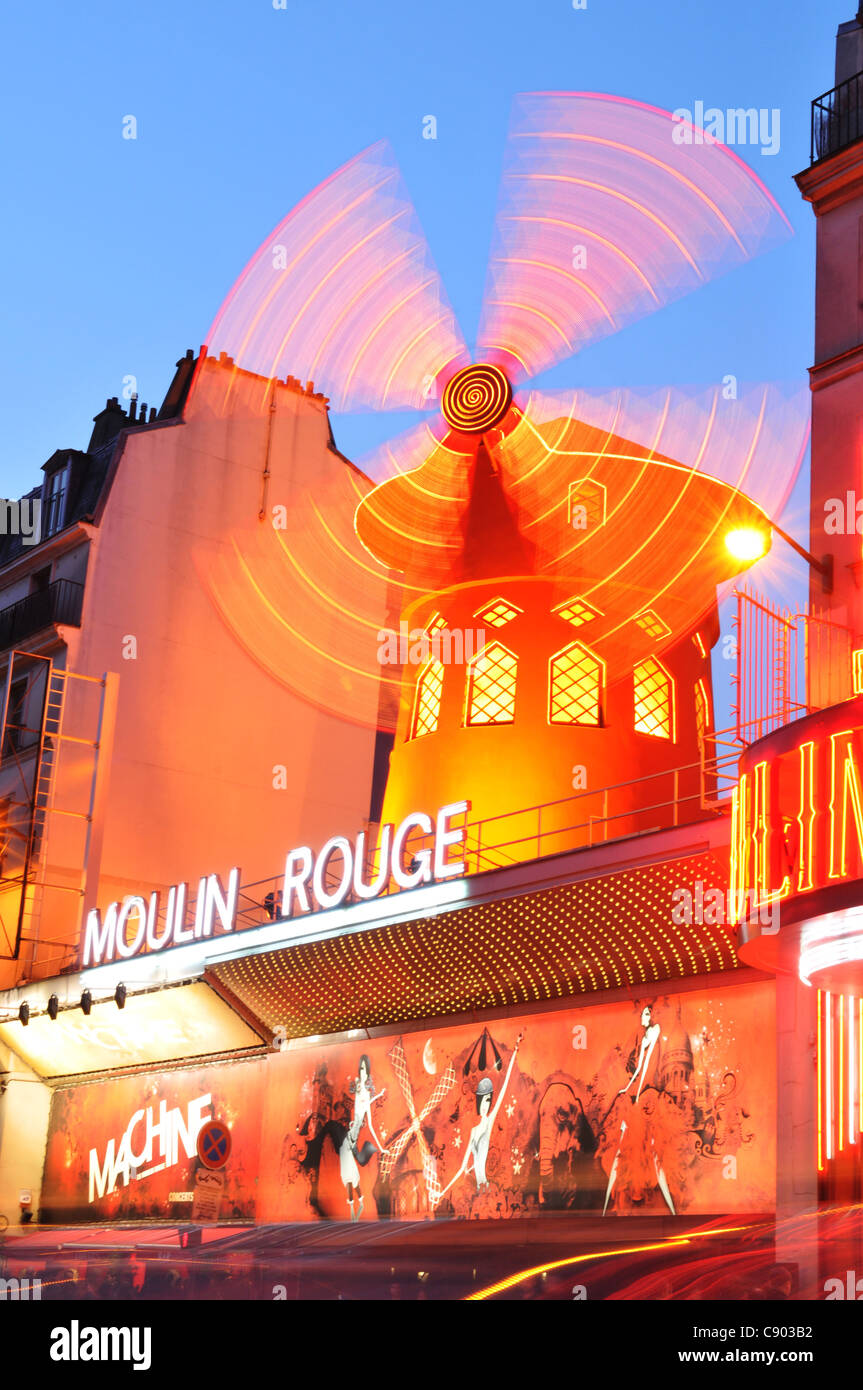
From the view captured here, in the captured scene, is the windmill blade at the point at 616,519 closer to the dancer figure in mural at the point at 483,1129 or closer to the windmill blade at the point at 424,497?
the windmill blade at the point at 424,497

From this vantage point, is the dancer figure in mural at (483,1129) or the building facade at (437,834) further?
the dancer figure in mural at (483,1129)

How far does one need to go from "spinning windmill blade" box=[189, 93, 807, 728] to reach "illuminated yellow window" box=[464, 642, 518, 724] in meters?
0.87

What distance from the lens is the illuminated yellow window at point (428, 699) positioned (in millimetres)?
16547

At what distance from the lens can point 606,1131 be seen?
471 inches

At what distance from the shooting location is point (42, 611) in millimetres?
21719

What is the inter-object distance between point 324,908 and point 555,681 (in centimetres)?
316

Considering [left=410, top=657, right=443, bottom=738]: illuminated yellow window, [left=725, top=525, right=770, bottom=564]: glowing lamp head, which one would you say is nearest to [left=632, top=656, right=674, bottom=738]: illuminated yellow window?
[left=410, top=657, right=443, bottom=738]: illuminated yellow window

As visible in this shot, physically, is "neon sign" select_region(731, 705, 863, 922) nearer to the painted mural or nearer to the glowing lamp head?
the glowing lamp head

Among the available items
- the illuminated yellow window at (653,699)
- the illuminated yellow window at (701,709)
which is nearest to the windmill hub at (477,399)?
the illuminated yellow window at (653,699)

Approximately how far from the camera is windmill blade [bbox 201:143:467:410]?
645 inches

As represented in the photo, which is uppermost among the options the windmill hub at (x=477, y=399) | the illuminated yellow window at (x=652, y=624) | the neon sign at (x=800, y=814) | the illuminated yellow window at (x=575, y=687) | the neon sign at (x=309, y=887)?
the windmill hub at (x=477, y=399)

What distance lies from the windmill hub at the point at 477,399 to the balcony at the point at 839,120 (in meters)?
4.49
